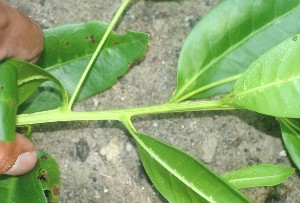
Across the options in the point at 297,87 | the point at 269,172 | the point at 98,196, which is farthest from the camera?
the point at 98,196

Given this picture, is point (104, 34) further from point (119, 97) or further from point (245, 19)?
point (245, 19)

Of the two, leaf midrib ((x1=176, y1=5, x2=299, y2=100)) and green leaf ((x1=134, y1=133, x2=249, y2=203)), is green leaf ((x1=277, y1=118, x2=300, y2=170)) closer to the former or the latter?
leaf midrib ((x1=176, y1=5, x2=299, y2=100))

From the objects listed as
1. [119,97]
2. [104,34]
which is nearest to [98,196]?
[119,97]

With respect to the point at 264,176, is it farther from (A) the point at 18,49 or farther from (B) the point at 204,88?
(A) the point at 18,49

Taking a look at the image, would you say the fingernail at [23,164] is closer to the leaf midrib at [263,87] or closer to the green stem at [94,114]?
the green stem at [94,114]

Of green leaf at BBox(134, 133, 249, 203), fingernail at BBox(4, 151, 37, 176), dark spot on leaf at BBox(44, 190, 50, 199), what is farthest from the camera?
dark spot on leaf at BBox(44, 190, 50, 199)

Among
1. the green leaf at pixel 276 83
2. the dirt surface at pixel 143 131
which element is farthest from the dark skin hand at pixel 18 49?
the green leaf at pixel 276 83

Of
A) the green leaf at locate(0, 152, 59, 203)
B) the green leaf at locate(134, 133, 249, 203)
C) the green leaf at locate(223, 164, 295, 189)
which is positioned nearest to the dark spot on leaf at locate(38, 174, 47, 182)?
the green leaf at locate(0, 152, 59, 203)
